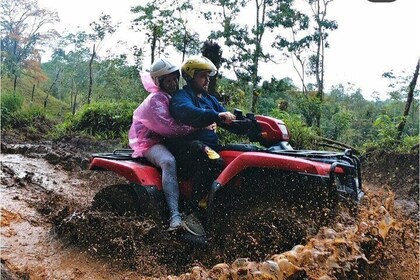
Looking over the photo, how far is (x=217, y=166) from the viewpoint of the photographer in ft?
11.9

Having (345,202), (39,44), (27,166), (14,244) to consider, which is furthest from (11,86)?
(345,202)

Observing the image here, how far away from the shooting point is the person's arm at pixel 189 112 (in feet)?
11.9

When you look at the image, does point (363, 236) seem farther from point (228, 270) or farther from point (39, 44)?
point (39, 44)

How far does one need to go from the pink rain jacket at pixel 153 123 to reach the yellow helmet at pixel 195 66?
269mm

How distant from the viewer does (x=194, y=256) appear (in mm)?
3646

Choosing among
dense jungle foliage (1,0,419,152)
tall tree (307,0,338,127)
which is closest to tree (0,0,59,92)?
dense jungle foliage (1,0,419,152)

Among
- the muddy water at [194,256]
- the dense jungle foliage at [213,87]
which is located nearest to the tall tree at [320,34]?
the dense jungle foliage at [213,87]

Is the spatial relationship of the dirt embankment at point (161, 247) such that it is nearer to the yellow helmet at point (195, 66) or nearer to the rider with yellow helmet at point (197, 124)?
the rider with yellow helmet at point (197, 124)

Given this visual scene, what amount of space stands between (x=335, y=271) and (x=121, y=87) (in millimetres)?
28130

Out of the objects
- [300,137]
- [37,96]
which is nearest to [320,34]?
[300,137]

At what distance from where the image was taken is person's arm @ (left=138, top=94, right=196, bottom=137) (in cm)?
389

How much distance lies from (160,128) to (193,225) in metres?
0.87

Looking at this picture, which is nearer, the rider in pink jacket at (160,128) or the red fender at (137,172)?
the rider in pink jacket at (160,128)

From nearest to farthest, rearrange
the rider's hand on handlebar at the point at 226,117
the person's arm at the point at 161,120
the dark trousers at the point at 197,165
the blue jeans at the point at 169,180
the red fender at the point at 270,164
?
the red fender at the point at 270,164 < the rider's hand on handlebar at the point at 226,117 < the dark trousers at the point at 197,165 < the blue jeans at the point at 169,180 < the person's arm at the point at 161,120
